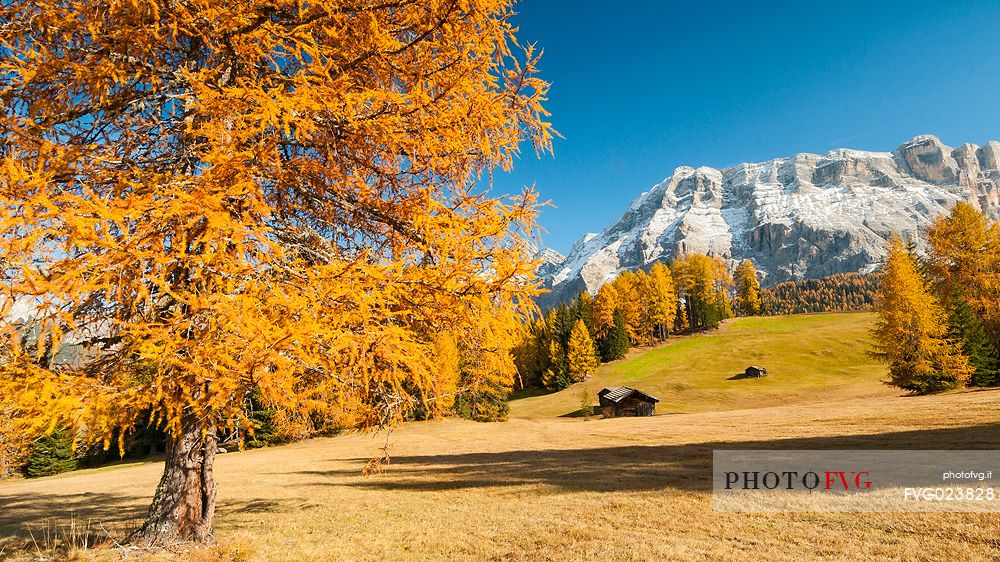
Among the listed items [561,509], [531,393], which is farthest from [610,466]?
[531,393]

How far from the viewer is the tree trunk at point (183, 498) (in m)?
5.56

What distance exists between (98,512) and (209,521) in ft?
27.9

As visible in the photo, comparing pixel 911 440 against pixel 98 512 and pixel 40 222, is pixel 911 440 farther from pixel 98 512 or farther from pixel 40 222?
pixel 98 512

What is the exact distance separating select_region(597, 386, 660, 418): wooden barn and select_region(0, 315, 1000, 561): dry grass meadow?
19815 millimetres

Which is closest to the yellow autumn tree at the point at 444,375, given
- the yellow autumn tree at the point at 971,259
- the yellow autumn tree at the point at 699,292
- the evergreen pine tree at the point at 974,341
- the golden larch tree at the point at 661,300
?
the evergreen pine tree at the point at 974,341

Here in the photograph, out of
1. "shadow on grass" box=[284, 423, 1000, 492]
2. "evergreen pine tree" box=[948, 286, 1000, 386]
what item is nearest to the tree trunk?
"shadow on grass" box=[284, 423, 1000, 492]

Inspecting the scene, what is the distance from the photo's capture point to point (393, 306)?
5.43 m

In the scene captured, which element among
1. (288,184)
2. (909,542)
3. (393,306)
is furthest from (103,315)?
(909,542)

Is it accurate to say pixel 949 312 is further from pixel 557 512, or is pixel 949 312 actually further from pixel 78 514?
pixel 78 514

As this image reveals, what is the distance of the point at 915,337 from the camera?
27.5 metres

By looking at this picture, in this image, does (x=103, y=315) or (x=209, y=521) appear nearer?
(x=103, y=315)

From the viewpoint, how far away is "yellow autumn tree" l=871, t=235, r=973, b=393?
1065 inches

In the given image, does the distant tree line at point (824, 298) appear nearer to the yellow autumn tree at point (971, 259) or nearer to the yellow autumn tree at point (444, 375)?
the yellow autumn tree at point (971, 259)

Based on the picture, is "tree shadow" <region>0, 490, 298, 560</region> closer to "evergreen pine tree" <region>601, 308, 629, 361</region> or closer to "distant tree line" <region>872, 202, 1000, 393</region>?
"distant tree line" <region>872, 202, 1000, 393</region>
